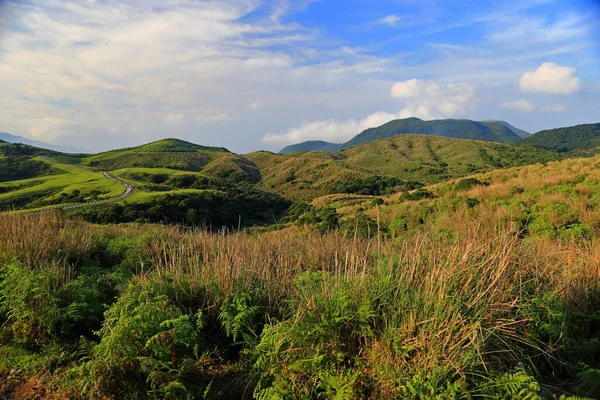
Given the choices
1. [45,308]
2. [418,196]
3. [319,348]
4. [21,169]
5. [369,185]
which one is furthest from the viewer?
[21,169]

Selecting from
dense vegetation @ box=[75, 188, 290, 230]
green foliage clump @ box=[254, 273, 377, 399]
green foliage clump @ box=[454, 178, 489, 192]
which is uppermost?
green foliage clump @ box=[454, 178, 489, 192]

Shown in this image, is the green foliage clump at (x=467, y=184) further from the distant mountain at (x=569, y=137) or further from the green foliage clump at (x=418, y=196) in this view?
the distant mountain at (x=569, y=137)

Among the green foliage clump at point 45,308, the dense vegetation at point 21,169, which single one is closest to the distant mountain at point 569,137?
the dense vegetation at point 21,169

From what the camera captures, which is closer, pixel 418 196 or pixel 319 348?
pixel 319 348

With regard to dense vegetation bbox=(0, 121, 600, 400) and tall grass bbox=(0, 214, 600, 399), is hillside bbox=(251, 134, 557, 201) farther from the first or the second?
tall grass bbox=(0, 214, 600, 399)

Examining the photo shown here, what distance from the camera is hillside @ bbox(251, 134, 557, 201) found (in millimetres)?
75062

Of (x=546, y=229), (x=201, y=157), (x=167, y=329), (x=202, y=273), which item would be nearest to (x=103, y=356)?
(x=167, y=329)

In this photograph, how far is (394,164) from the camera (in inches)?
3844

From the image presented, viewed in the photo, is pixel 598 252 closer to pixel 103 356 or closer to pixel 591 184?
pixel 103 356

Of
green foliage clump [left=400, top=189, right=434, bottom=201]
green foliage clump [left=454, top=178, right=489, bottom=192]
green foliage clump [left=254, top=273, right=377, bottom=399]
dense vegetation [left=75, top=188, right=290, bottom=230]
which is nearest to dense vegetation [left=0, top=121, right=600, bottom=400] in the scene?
green foliage clump [left=254, top=273, right=377, bottom=399]

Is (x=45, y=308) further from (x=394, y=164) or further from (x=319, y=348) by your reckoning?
(x=394, y=164)

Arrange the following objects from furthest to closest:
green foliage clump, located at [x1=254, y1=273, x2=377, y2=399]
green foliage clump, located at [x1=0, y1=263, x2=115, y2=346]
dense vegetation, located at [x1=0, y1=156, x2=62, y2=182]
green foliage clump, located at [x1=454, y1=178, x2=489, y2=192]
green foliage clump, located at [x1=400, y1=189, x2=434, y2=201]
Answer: dense vegetation, located at [x1=0, y1=156, x2=62, y2=182] < green foliage clump, located at [x1=400, y1=189, x2=434, y2=201] < green foliage clump, located at [x1=454, y1=178, x2=489, y2=192] < green foliage clump, located at [x1=0, y1=263, x2=115, y2=346] < green foliage clump, located at [x1=254, y1=273, x2=377, y2=399]

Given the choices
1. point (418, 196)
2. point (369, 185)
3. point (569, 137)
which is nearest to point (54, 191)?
point (369, 185)

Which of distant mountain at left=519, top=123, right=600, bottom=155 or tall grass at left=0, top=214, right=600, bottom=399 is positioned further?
distant mountain at left=519, top=123, right=600, bottom=155
